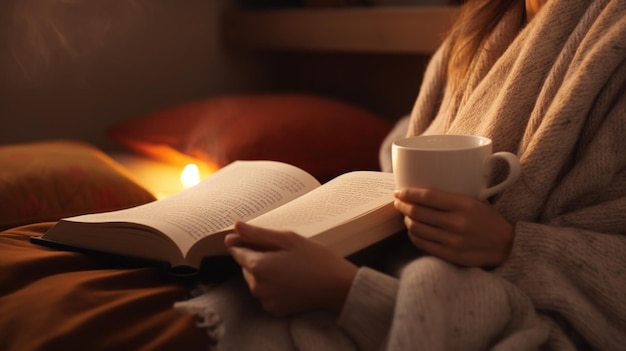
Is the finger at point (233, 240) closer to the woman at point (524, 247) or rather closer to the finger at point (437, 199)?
the woman at point (524, 247)

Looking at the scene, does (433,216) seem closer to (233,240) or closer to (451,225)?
(451,225)

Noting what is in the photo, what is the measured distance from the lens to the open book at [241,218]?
773mm

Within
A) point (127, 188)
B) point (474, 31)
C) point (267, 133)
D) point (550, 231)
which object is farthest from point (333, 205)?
point (267, 133)

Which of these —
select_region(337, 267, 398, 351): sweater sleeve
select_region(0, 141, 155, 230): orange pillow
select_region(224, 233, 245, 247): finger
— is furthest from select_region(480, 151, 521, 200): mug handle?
select_region(0, 141, 155, 230): orange pillow

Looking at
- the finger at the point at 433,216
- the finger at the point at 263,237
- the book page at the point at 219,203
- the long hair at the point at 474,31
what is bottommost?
the book page at the point at 219,203

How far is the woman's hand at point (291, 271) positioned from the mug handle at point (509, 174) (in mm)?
165

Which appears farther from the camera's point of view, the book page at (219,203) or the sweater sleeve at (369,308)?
the book page at (219,203)

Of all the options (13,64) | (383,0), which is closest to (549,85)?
(383,0)

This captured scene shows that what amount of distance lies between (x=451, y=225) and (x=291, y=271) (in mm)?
163

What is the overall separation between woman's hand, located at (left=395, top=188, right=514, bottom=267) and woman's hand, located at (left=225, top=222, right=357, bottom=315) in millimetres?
84

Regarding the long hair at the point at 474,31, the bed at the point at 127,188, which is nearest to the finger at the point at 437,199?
the bed at the point at 127,188

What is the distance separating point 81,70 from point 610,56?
5.55ft

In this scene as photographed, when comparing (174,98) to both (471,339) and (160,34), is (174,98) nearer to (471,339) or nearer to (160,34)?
(160,34)

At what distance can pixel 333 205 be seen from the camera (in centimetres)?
81
